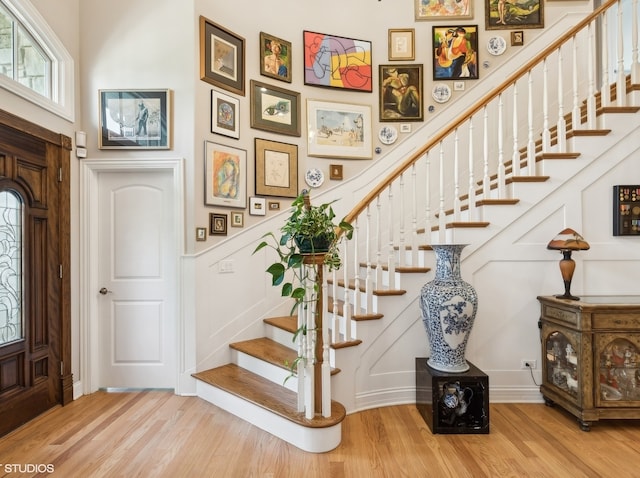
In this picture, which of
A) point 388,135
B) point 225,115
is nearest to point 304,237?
point 225,115

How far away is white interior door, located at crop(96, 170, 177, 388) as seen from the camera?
319 centimetres

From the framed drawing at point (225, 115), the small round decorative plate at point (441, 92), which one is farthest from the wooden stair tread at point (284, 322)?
the small round decorative plate at point (441, 92)

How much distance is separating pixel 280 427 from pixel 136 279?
1.93m

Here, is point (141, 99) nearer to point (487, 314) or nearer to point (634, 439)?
point (487, 314)

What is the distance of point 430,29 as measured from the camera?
4.06 meters

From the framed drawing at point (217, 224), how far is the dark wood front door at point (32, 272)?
1.19 meters

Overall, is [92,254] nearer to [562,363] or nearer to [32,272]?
[32,272]

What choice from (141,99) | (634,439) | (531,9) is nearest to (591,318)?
(634,439)

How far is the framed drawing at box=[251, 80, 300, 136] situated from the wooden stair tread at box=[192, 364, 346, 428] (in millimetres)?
2453

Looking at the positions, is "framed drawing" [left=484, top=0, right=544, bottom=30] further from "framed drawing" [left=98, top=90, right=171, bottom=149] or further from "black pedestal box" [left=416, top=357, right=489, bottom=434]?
"black pedestal box" [left=416, top=357, right=489, bottom=434]

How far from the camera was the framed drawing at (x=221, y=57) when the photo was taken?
3.21 meters

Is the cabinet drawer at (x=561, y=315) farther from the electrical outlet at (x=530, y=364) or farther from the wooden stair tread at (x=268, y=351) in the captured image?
the wooden stair tread at (x=268, y=351)

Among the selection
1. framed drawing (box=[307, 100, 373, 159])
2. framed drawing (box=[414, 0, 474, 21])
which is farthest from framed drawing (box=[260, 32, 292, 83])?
framed drawing (box=[414, 0, 474, 21])

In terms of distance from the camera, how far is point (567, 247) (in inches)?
98.8
